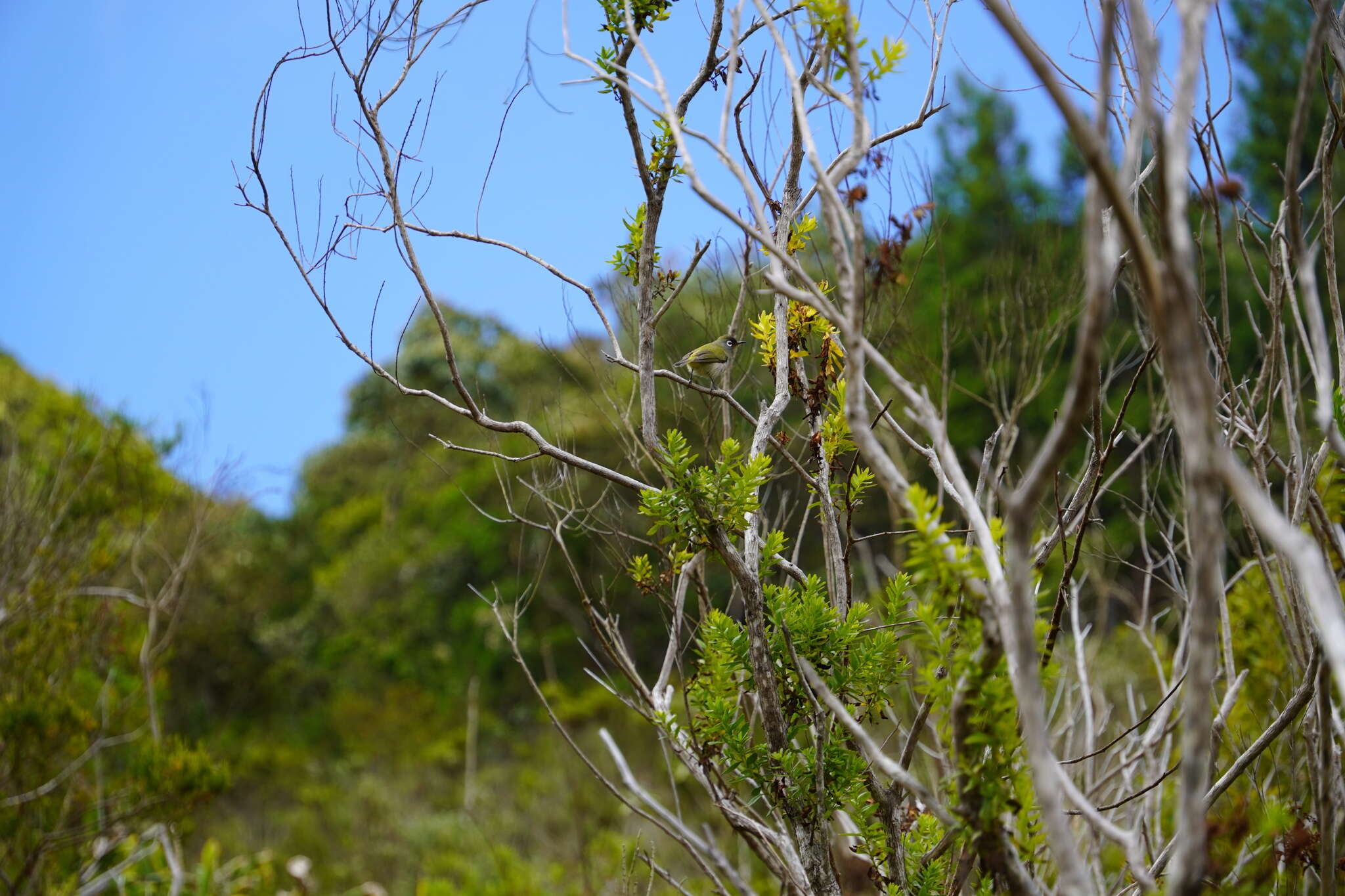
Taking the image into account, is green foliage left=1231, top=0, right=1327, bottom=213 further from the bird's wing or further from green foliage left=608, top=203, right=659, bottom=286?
green foliage left=608, top=203, right=659, bottom=286

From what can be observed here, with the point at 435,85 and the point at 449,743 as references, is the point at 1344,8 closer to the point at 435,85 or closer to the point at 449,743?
the point at 435,85

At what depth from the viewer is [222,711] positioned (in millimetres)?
12984

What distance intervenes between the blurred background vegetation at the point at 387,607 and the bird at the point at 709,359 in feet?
0.22

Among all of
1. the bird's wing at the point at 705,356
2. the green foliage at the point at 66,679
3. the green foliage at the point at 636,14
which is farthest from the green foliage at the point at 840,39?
the green foliage at the point at 66,679

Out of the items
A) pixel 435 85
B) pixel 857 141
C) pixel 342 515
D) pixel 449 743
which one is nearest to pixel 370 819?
pixel 449 743

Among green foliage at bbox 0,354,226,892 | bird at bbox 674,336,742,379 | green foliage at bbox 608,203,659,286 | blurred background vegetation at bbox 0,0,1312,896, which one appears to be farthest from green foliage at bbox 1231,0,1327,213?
green foliage at bbox 0,354,226,892

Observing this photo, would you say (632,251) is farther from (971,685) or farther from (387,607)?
(387,607)

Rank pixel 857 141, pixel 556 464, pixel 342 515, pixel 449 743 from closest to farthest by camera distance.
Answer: pixel 857 141
pixel 556 464
pixel 449 743
pixel 342 515

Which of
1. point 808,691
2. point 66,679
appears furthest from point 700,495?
point 66,679

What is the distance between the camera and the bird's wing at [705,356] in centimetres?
247

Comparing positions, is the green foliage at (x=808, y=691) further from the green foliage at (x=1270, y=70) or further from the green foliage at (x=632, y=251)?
the green foliage at (x=1270, y=70)

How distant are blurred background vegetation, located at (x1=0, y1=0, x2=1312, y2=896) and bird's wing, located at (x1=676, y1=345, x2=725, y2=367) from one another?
0.24ft

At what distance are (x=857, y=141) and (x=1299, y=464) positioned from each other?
99cm

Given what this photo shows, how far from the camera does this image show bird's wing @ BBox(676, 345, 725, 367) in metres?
2.47
